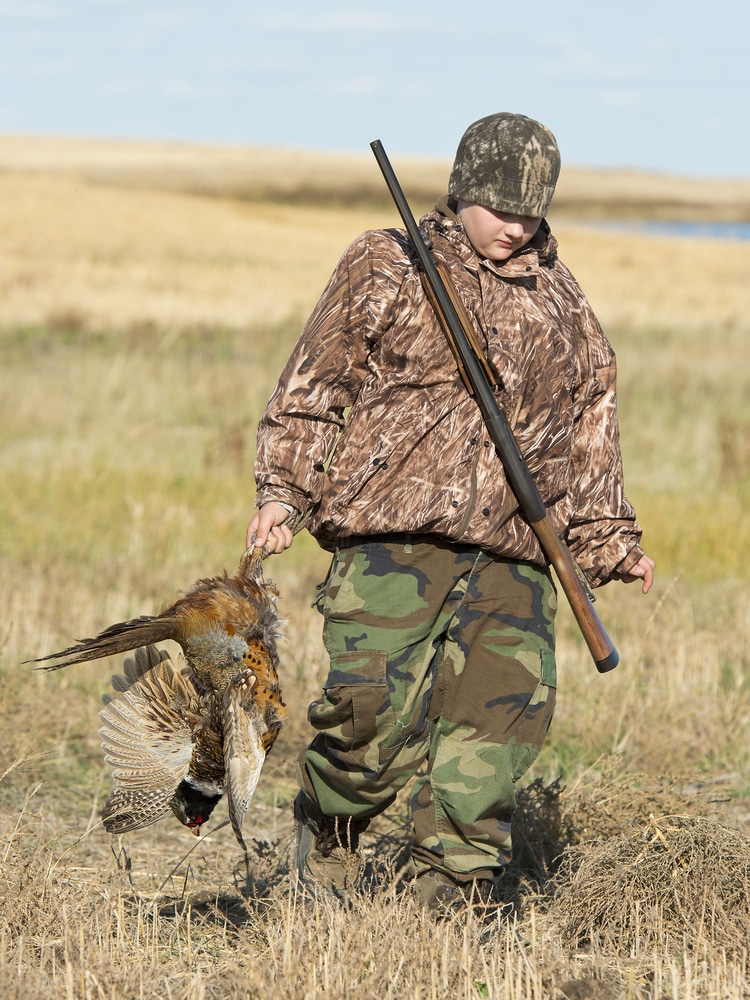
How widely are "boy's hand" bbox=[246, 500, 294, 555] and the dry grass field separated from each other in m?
0.94

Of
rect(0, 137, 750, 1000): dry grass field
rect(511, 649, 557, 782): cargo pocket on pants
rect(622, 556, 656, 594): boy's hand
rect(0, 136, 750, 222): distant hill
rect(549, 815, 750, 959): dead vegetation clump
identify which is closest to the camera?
rect(0, 137, 750, 1000): dry grass field

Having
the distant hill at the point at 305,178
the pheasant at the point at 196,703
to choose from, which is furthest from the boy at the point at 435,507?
the distant hill at the point at 305,178

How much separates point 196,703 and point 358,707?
1.51 ft

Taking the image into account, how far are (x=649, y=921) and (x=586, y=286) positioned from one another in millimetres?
31653

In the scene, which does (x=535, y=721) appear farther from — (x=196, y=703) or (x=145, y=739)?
(x=145, y=739)

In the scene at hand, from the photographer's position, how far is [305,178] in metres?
99.7

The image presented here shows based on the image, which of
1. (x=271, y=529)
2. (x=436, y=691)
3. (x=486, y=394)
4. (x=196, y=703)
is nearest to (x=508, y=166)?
(x=486, y=394)

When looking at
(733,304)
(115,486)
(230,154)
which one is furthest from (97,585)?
(230,154)

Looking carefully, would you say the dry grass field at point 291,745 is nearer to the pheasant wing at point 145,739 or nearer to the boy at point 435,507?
the pheasant wing at point 145,739

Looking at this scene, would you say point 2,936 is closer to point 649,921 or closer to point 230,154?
point 649,921

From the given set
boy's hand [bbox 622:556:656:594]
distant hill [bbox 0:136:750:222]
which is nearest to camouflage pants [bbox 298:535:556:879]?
boy's hand [bbox 622:556:656:594]

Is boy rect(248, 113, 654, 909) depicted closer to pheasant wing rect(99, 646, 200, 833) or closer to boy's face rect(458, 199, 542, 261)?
→ boy's face rect(458, 199, 542, 261)

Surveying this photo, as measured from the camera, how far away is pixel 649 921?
11.8 feet

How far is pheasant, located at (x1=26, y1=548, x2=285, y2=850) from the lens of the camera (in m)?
3.26
